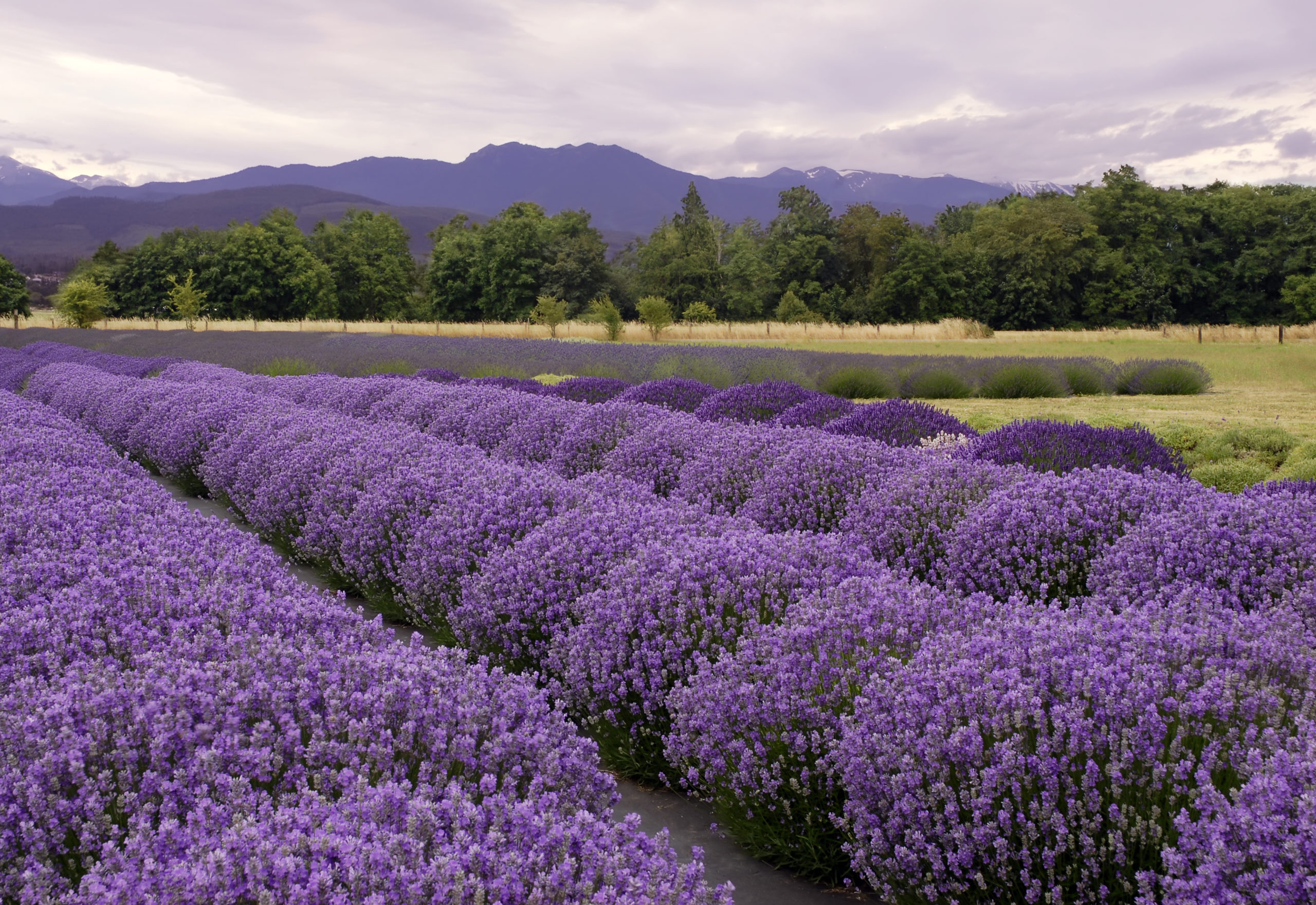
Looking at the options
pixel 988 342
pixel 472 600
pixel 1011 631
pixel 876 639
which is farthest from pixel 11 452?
pixel 988 342

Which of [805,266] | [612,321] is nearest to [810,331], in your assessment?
[612,321]

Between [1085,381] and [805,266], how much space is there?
38.0 meters

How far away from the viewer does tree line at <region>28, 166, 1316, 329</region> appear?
139 ft

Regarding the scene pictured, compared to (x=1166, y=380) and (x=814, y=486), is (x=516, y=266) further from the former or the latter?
(x=814, y=486)

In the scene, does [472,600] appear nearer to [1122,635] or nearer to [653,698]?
[653,698]

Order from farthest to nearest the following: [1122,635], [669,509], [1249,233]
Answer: [1249,233] → [669,509] → [1122,635]

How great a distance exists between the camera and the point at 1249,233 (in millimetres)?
42969

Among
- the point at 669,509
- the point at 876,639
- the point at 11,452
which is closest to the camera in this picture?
the point at 876,639

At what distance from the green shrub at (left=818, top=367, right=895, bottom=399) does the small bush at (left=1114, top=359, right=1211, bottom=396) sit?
13.4 ft

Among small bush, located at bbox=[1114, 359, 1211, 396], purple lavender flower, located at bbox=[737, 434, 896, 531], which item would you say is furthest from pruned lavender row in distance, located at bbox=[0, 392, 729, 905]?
small bush, located at bbox=[1114, 359, 1211, 396]

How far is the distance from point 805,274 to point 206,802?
167ft

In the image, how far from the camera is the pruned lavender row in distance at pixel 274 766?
1.50 meters

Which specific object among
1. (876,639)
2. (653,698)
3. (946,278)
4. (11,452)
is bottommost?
(653,698)

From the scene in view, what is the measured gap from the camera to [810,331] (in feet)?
115
